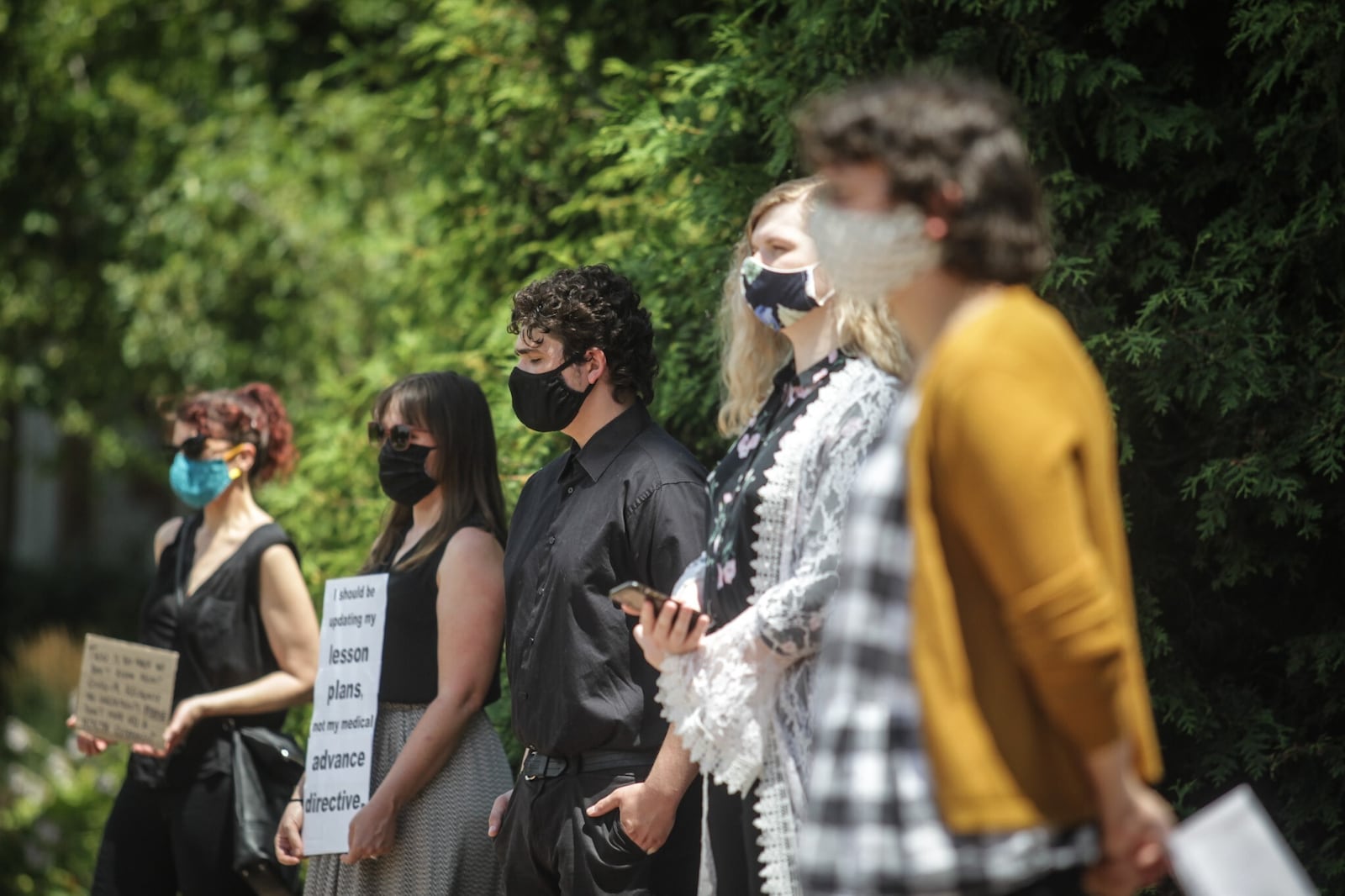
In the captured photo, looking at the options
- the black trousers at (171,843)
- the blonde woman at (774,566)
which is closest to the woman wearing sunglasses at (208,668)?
the black trousers at (171,843)

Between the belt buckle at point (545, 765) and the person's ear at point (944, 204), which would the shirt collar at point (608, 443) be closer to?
the belt buckle at point (545, 765)

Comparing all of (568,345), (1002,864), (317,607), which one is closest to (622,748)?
(568,345)

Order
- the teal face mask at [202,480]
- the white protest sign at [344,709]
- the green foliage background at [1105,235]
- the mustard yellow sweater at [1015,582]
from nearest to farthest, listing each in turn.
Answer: the mustard yellow sweater at [1015,582] < the green foliage background at [1105,235] < the white protest sign at [344,709] < the teal face mask at [202,480]

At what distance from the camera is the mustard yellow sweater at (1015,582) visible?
1.67 m

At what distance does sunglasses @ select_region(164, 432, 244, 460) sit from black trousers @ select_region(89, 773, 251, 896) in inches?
40.2

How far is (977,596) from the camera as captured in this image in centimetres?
177

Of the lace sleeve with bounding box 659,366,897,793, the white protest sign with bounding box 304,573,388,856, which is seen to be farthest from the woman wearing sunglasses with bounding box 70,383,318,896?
the lace sleeve with bounding box 659,366,897,793

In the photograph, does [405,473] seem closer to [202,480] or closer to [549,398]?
[549,398]

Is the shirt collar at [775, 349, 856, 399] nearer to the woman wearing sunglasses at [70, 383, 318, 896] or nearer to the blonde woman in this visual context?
the blonde woman

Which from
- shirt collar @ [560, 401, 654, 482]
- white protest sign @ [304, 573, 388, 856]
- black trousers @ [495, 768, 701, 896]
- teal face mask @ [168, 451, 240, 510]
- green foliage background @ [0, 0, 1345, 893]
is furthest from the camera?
teal face mask @ [168, 451, 240, 510]

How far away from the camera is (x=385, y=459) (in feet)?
12.6

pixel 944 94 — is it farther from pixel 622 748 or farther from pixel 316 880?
pixel 316 880

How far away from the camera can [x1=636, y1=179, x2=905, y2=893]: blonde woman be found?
8.04 ft

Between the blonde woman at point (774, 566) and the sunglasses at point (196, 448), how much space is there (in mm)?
2454
